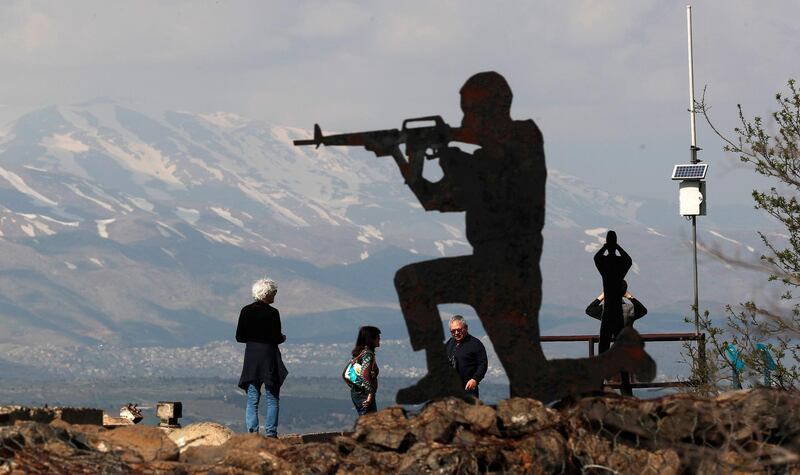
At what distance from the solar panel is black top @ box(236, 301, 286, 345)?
12.4 meters

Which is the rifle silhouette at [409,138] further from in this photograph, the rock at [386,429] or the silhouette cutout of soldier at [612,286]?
the silhouette cutout of soldier at [612,286]

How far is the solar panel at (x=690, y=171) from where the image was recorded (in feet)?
85.5

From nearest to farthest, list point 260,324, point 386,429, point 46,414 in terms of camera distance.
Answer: point 386,429
point 46,414
point 260,324

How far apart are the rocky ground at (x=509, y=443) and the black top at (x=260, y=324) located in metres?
2.62

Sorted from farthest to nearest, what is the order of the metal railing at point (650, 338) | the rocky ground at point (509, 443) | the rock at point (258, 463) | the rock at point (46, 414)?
the metal railing at point (650, 338), the rock at point (46, 414), the rock at point (258, 463), the rocky ground at point (509, 443)

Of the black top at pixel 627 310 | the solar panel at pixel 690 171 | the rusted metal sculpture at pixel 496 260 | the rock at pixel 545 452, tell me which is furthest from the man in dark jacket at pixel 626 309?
the solar panel at pixel 690 171

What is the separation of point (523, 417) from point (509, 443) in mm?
303

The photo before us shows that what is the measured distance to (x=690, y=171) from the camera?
26359 mm

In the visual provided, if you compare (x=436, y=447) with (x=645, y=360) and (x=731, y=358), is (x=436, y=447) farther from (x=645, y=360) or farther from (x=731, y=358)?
(x=731, y=358)

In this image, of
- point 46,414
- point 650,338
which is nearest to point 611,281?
point 650,338

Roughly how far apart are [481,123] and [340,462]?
11.0 ft

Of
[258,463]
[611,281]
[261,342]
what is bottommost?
[258,463]

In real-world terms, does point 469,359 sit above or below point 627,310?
below

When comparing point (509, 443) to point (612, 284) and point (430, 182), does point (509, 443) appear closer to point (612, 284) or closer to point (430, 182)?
point (430, 182)
